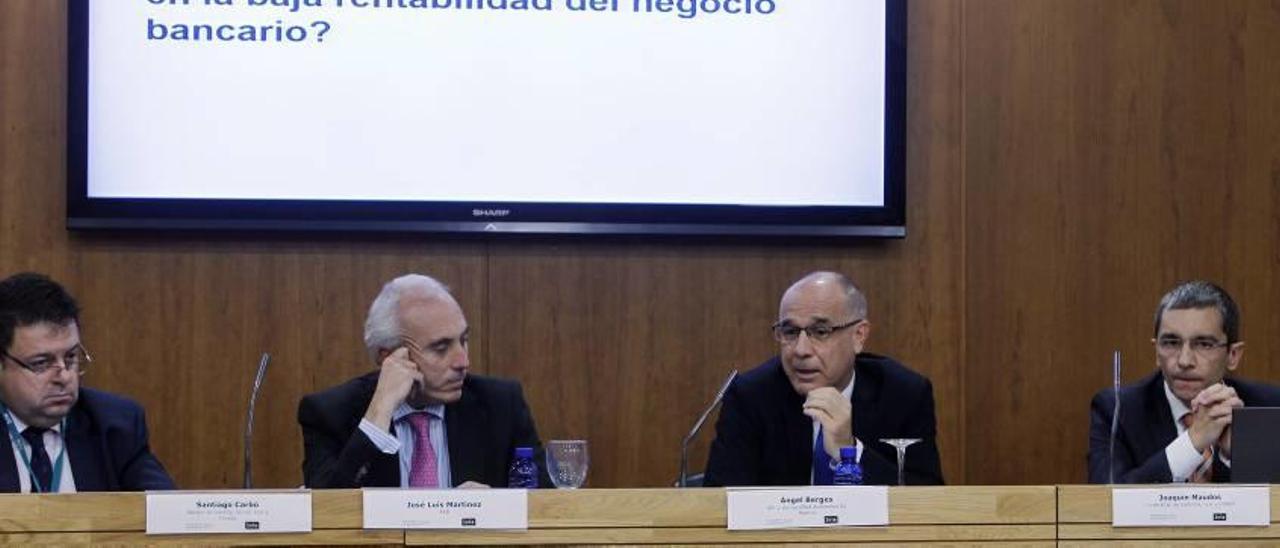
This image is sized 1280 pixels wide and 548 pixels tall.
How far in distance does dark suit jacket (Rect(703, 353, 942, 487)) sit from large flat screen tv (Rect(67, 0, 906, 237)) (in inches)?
28.9

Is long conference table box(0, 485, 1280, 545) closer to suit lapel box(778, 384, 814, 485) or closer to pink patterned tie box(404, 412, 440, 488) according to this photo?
pink patterned tie box(404, 412, 440, 488)

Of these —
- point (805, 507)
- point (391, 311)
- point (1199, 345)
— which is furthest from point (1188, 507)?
point (391, 311)

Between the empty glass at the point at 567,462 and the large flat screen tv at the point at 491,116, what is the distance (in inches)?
45.1

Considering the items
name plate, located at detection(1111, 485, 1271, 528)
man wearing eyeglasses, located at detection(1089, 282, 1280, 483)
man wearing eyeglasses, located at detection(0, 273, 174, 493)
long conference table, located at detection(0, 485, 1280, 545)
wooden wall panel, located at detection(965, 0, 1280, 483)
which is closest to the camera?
long conference table, located at detection(0, 485, 1280, 545)

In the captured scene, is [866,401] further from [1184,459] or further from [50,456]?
[50,456]

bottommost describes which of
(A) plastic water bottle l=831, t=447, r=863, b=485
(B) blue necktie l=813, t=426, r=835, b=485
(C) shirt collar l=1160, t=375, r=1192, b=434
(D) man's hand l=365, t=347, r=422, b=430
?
(B) blue necktie l=813, t=426, r=835, b=485

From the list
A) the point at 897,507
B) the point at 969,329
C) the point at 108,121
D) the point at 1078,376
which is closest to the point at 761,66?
the point at 969,329

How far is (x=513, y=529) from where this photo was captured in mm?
2764

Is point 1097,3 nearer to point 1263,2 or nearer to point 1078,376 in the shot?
point 1263,2

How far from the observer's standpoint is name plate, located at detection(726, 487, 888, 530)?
2.79 metres

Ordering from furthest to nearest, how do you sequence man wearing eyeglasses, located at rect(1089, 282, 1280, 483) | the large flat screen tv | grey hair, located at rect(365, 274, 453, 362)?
the large flat screen tv → man wearing eyeglasses, located at rect(1089, 282, 1280, 483) → grey hair, located at rect(365, 274, 453, 362)

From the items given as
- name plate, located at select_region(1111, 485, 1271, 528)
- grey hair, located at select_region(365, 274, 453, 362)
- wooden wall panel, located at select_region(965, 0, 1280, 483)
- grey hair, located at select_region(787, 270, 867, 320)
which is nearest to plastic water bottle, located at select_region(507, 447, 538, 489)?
grey hair, located at select_region(365, 274, 453, 362)

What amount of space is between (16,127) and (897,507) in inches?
105

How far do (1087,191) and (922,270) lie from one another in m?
0.51
